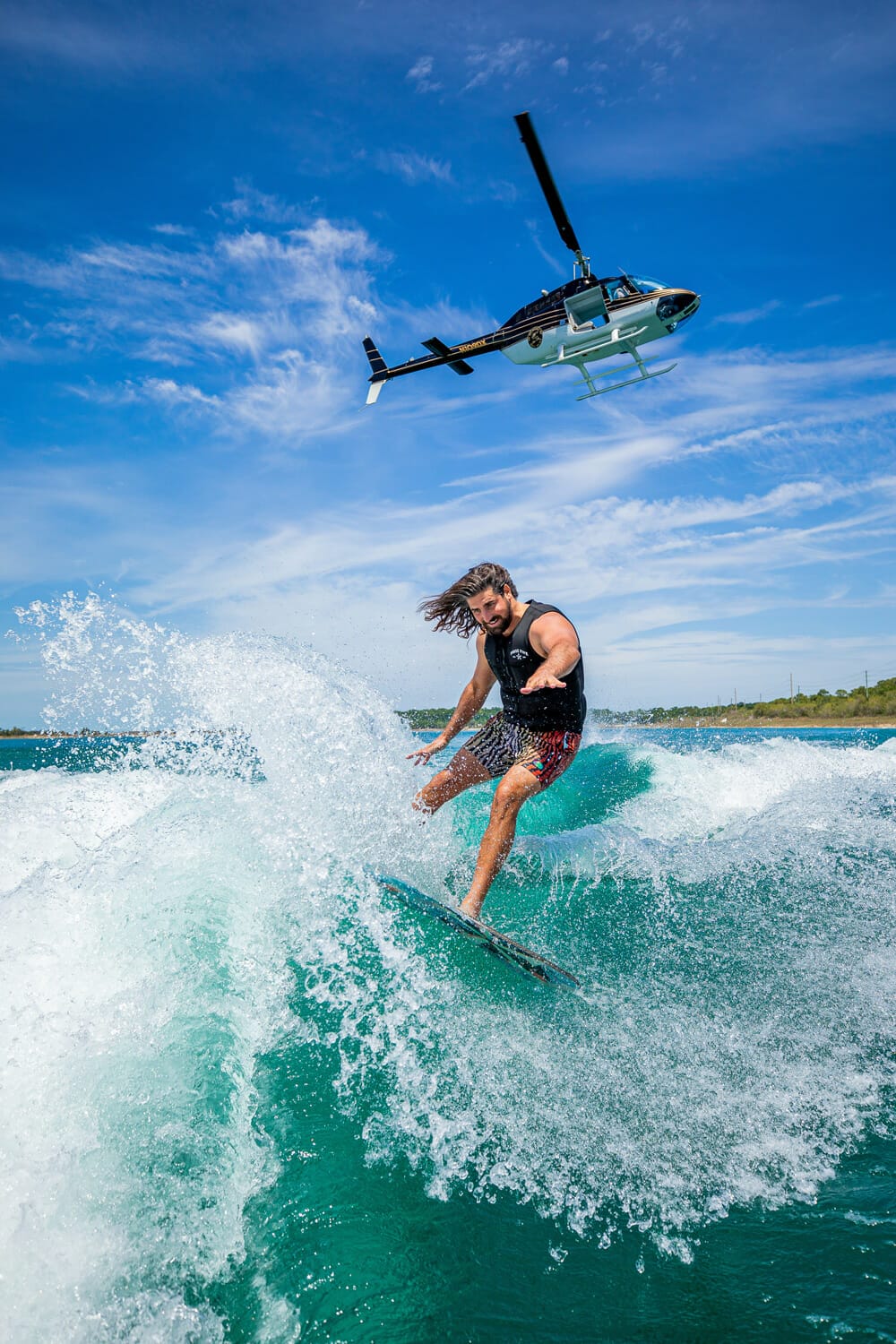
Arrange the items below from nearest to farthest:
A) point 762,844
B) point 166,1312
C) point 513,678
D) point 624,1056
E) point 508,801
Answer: point 166,1312 < point 624,1056 < point 508,801 < point 513,678 < point 762,844

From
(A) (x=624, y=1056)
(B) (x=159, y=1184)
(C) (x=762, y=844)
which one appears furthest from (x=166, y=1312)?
(C) (x=762, y=844)

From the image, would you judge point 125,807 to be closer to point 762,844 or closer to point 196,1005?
point 196,1005

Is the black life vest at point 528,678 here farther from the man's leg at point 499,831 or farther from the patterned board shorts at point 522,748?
the man's leg at point 499,831

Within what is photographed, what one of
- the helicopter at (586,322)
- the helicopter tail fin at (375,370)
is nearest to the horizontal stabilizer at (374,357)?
the helicopter tail fin at (375,370)

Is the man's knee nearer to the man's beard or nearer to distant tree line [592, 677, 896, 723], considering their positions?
the man's beard

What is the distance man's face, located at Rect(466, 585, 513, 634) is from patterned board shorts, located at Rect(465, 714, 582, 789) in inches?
32.1

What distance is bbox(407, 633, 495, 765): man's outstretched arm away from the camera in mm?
6402

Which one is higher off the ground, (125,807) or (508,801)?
(125,807)

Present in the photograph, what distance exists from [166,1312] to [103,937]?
5.61 feet

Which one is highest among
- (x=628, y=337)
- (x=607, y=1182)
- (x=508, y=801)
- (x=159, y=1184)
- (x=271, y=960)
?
(x=628, y=337)

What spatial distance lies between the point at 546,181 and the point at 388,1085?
2242cm

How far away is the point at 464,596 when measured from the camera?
5.76m

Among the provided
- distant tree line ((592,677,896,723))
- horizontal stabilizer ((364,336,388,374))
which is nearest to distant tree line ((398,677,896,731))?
distant tree line ((592,677,896,723))

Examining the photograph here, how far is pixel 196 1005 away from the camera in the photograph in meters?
3.73
